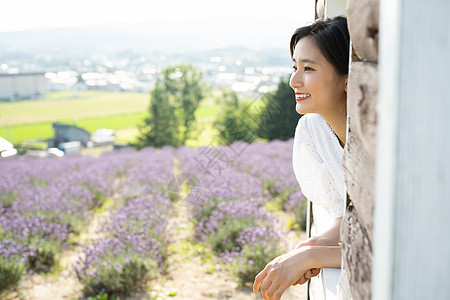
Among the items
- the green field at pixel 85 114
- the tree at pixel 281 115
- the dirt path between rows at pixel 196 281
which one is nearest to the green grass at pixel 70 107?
the green field at pixel 85 114

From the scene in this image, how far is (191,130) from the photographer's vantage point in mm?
35875

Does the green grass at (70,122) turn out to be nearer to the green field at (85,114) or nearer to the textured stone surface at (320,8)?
the green field at (85,114)

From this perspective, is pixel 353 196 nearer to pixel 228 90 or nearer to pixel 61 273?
pixel 61 273

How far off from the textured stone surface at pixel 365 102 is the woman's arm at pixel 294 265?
0.53 meters

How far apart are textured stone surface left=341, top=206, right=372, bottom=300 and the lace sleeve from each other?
0.59m

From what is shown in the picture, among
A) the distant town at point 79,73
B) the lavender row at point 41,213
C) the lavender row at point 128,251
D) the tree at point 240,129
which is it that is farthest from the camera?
the distant town at point 79,73

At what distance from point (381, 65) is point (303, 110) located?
88cm

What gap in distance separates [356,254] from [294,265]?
44 centimetres


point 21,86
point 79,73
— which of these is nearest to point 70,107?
point 79,73

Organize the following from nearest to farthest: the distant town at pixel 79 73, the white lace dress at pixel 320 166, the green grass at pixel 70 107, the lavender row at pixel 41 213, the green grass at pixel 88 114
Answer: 1. the white lace dress at pixel 320 166
2. the lavender row at pixel 41 213
3. the green grass at pixel 88 114
4. the green grass at pixel 70 107
5. the distant town at pixel 79 73

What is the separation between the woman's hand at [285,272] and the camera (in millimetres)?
1081

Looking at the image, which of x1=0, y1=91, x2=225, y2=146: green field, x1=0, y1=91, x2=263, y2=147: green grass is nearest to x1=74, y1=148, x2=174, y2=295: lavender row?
x1=0, y1=91, x2=263, y2=147: green grass

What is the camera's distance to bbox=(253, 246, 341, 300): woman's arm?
1083 mm

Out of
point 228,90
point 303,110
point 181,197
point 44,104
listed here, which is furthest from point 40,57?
point 303,110
